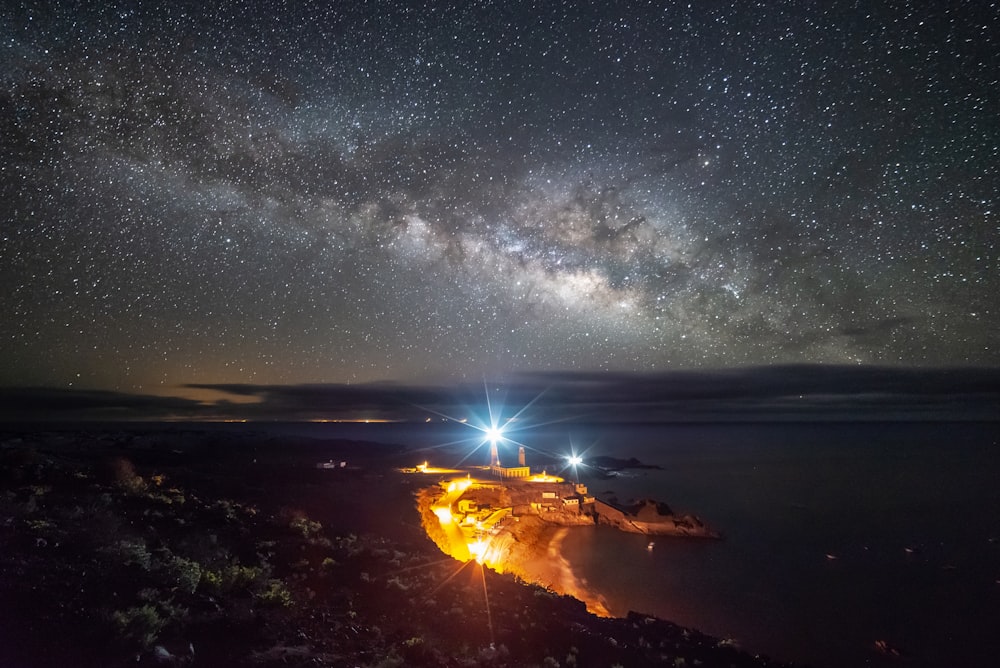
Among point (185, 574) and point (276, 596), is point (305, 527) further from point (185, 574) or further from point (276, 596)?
point (185, 574)

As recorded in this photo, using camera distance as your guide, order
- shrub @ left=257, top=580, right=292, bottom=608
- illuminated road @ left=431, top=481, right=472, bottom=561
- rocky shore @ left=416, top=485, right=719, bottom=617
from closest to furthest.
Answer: shrub @ left=257, top=580, right=292, bottom=608 → illuminated road @ left=431, top=481, right=472, bottom=561 → rocky shore @ left=416, top=485, right=719, bottom=617

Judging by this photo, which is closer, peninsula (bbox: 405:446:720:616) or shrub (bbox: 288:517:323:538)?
shrub (bbox: 288:517:323:538)

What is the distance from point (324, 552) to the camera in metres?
15.7

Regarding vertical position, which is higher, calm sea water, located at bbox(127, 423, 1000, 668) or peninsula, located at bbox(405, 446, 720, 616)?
peninsula, located at bbox(405, 446, 720, 616)

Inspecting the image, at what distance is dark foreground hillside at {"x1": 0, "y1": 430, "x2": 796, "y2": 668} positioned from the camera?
26.8ft

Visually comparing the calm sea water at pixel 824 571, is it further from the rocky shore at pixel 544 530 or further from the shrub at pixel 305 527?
the shrub at pixel 305 527

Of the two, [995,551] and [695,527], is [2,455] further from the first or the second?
[995,551]

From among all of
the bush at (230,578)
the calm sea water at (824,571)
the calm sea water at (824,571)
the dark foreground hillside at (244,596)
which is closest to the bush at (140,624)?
the dark foreground hillside at (244,596)

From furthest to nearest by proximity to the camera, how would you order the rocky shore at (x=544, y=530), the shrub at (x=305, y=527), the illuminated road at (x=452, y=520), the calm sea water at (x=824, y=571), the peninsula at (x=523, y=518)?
the peninsula at (x=523, y=518) < the rocky shore at (x=544, y=530) < the illuminated road at (x=452, y=520) < the calm sea water at (x=824, y=571) < the shrub at (x=305, y=527)

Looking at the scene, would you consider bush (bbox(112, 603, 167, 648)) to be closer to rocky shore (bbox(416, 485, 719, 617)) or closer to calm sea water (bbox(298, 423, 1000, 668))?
rocky shore (bbox(416, 485, 719, 617))

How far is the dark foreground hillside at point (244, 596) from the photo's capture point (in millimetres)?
8164

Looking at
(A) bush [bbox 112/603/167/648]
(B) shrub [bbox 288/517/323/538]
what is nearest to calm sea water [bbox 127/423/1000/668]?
(B) shrub [bbox 288/517/323/538]

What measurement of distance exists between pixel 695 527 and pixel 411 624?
37.2 meters

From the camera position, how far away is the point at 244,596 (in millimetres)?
10883
